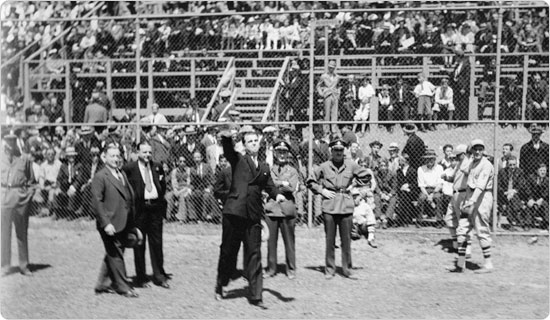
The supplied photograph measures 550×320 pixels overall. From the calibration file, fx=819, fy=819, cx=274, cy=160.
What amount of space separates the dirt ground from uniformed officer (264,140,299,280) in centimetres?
21

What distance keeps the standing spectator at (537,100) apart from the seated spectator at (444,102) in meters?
1.25

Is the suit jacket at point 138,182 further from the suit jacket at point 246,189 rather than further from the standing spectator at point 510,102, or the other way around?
the standing spectator at point 510,102

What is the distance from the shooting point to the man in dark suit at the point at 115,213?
9.88m

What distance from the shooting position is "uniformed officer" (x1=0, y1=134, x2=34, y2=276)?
10.8m

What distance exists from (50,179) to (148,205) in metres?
3.72

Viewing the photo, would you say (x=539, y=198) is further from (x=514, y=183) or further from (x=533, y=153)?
(x=533, y=153)

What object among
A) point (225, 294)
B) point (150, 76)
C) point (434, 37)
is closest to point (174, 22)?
point (150, 76)

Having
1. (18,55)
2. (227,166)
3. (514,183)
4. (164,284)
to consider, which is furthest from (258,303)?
(18,55)

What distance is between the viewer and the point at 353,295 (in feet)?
33.8

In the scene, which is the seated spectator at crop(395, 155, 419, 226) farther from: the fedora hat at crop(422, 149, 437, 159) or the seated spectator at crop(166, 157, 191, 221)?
the seated spectator at crop(166, 157, 191, 221)

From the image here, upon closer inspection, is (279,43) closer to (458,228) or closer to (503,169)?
(503,169)

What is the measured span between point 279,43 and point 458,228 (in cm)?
730

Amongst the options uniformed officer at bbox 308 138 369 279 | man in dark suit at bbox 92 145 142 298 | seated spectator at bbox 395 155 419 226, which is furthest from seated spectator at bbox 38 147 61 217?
seated spectator at bbox 395 155 419 226

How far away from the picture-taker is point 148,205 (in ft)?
34.0
